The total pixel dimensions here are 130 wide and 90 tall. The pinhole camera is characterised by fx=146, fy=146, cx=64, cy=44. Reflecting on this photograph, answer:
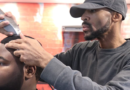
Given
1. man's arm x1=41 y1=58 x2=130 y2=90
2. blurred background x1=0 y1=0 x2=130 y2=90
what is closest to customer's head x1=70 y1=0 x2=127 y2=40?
man's arm x1=41 y1=58 x2=130 y2=90

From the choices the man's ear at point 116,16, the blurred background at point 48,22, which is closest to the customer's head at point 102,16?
the man's ear at point 116,16

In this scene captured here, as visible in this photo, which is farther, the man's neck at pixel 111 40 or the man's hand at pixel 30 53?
the man's neck at pixel 111 40

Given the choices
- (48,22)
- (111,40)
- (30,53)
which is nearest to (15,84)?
(30,53)

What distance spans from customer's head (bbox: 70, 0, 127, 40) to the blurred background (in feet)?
5.82

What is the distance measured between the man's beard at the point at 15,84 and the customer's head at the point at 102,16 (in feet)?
2.03

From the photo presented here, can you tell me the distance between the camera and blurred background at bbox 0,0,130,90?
295 centimetres

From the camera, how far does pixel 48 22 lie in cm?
298

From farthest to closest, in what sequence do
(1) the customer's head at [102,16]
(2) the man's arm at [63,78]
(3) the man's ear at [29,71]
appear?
(1) the customer's head at [102,16] < (3) the man's ear at [29,71] < (2) the man's arm at [63,78]

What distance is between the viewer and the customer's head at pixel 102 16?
1135 millimetres

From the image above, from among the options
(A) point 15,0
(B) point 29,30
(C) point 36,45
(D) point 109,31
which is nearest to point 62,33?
(B) point 29,30

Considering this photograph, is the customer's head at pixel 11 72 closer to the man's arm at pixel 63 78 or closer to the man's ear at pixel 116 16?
the man's arm at pixel 63 78

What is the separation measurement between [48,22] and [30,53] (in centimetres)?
233

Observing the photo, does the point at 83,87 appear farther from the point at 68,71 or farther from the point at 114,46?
the point at 114,46

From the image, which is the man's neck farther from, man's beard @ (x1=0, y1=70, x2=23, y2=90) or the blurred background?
the blurred background
